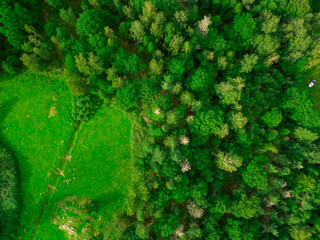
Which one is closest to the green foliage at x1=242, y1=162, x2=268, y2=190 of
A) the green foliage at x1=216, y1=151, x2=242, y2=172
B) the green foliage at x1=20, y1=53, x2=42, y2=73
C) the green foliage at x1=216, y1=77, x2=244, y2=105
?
the green foliage at x1=216, y1=151, x2=242, y2=172

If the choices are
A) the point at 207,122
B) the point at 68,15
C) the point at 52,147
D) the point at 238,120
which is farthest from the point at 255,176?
the point at 68,15

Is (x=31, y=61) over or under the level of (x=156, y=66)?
under

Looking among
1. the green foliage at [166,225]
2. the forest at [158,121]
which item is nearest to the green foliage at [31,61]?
the forest at [158,121]

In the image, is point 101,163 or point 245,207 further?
point 101,163

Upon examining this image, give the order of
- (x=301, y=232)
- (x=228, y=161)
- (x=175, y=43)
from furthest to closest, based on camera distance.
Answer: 1. (x=301, y=232)
2. (x=228, y=161)
3. (x=175, y=43)

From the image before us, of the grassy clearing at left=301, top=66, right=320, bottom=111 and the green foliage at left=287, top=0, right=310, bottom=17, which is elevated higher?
the green foliage at left=287, top=0, right=310, bottom=17

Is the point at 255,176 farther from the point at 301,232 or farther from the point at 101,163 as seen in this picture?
the point at 101,163

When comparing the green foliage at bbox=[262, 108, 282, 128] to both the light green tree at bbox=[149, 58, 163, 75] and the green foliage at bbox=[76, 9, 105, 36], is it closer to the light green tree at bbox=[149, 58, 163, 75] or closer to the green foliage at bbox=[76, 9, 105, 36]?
the light green tree at bbox=[149, 58, 163, 75]

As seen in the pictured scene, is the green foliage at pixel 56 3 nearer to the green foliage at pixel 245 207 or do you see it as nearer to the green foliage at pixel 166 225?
the green foliage at pixel 166 225
